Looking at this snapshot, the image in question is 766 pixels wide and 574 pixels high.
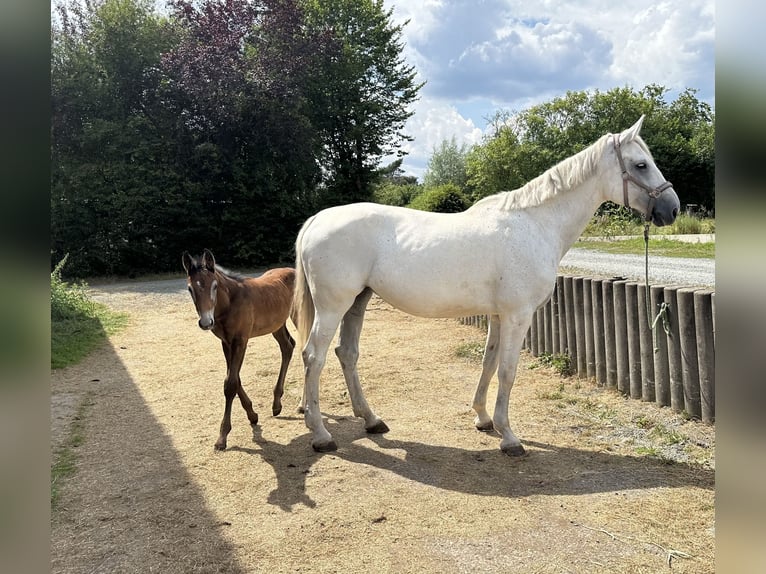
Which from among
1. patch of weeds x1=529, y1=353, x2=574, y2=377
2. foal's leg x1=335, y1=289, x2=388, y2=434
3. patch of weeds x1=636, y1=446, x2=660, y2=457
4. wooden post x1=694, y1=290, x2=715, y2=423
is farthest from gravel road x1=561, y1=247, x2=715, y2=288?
foal's leg x1=335, y1=289, x2=388, y2=434

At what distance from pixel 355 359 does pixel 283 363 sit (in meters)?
0.93

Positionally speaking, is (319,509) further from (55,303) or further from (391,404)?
(55,303)

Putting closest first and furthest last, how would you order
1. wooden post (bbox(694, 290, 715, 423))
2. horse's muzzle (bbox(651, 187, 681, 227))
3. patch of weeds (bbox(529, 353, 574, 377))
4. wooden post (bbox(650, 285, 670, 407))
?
horse's muzzle (bbox(651, 187, 681, 227)), wooden post (bbox(694, 290, 715, 423)), wooden post (bbox(650, 285, 670, 407)), patch of weeds (bbox(529, 353, 574, 377))

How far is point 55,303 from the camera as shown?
840cm

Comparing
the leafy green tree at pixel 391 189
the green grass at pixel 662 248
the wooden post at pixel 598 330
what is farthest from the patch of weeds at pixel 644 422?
the leafy green tree at pixel 391 189

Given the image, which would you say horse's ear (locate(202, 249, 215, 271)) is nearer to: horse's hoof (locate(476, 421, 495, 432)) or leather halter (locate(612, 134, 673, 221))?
horse's hoof (locate(476, 421, 495, 432))

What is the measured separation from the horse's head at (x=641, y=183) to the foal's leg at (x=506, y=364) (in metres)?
1.20

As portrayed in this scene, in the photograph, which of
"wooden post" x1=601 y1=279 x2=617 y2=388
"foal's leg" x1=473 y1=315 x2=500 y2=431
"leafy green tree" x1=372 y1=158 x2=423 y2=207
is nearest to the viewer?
"foal's leg" x1=473 y1=315 x2=500 y2=431

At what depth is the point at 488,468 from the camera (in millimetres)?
3451

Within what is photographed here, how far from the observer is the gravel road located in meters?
7.19

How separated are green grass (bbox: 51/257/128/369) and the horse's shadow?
14.6 ft

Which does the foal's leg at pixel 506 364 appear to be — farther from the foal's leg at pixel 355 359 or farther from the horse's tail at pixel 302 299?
the horse's tail at pixel 302 299

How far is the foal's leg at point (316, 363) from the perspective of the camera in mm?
3812

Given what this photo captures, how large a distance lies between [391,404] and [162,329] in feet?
18.2
